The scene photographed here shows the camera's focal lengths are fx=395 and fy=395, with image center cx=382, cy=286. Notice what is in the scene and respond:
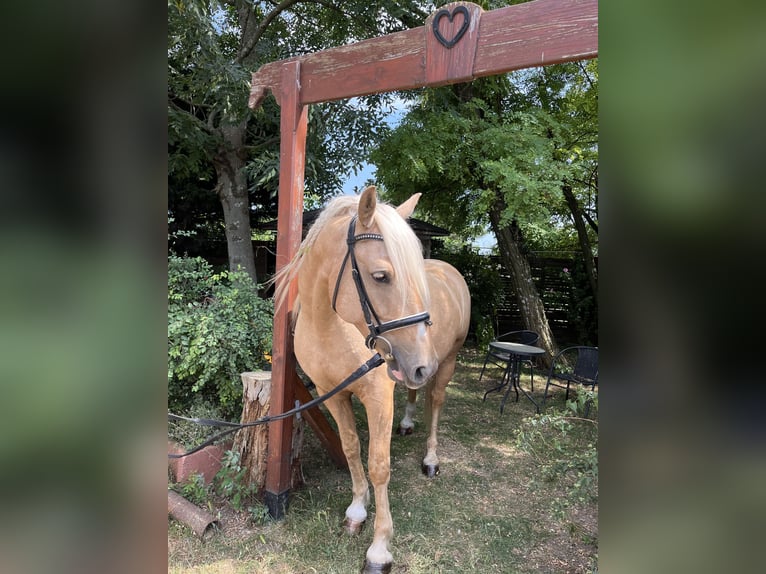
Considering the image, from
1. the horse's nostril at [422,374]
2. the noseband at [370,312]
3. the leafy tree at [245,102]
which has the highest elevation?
the leafy tree at [245,102]

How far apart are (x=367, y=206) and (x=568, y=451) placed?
303 cm

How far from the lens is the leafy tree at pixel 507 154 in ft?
13.4

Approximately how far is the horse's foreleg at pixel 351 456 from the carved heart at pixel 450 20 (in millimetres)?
1994

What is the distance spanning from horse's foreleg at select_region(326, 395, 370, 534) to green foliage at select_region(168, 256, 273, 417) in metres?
1.10

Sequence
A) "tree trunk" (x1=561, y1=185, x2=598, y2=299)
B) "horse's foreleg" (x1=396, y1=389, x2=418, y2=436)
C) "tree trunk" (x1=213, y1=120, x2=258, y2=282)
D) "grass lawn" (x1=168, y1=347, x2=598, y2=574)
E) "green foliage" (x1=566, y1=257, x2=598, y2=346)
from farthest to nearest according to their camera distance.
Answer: "green foliage" (x1=566, y1=257, x2=598, y2=346)
"tree trunk" (x1=561, y1=185, x2=598, y2=299)
"tree trunk" (x1=213, y1=120, x2=258, y2=282)
"horse's foreleg" (x1=396, y1=389, x2=418, y2=436)
"grass lawn" (x1=168, y1=347, x2=598, y2=574)

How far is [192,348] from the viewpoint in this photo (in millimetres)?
2906

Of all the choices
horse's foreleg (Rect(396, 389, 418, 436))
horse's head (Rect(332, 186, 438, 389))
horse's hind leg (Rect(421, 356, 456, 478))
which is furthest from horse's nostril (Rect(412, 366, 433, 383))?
horse's foreleg (Rect(396, 389, 418, 436))

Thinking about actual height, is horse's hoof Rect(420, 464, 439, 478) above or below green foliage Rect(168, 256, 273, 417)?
below

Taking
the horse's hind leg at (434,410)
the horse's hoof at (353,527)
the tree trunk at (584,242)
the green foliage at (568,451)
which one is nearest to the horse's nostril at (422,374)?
the green foliage at (568,451)

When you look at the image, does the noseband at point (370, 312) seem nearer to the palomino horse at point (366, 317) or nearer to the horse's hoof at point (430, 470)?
the palomino horse at point (366, 317)

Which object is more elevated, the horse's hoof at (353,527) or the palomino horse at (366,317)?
the palomino horse at (366,317)

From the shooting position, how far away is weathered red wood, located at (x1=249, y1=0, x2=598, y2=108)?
167 centimetres

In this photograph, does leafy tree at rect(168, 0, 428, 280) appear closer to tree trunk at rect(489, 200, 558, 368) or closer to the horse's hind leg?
the horse's hind leg
